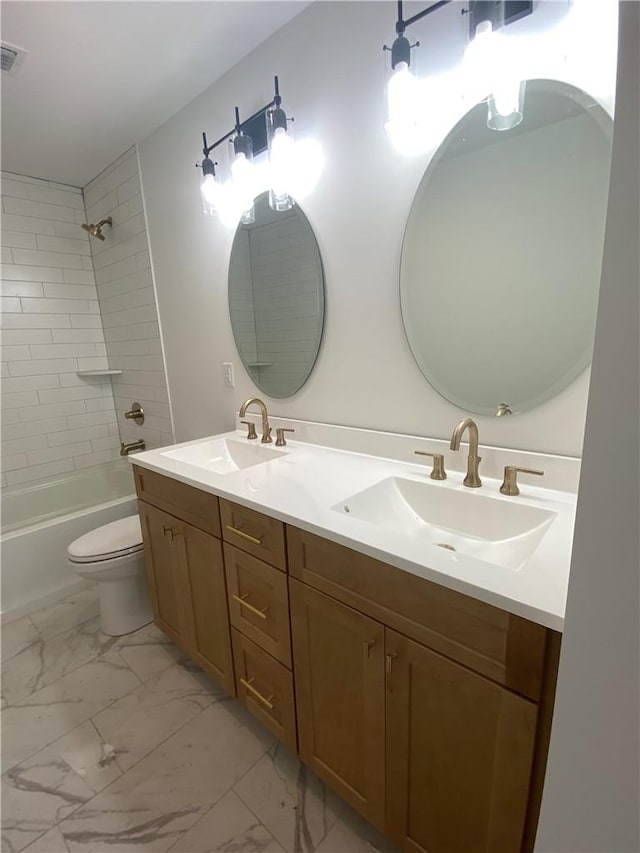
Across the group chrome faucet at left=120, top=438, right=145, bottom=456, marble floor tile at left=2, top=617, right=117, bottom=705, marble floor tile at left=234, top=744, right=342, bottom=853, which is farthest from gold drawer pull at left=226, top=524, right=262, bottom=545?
chrome faucet at left=120, top=438, right=145, bottom=456

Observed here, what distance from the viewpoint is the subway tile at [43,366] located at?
8.41 ft

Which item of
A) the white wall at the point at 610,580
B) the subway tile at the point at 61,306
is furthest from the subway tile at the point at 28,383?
the white wall at the point at 610,580

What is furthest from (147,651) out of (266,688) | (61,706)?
(266,688)

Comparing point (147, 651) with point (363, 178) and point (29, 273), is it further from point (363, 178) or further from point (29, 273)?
point (29, 273)

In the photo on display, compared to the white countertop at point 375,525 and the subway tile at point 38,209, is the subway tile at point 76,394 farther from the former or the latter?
the white countertop at point 375,525

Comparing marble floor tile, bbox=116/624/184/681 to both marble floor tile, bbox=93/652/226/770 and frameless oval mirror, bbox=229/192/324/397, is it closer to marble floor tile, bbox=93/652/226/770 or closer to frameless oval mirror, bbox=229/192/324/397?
marble floor tile, bbox=93/652/226/770

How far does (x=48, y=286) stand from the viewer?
265 cm

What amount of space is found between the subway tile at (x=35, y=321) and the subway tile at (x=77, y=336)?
0.13ft

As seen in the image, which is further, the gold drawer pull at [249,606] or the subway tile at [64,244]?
the subway tile at [64,244]

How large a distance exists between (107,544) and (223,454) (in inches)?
27.9

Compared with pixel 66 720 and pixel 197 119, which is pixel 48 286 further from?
pixel 66 720

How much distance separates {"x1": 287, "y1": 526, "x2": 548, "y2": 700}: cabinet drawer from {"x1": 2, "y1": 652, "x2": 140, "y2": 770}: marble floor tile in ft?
3.93

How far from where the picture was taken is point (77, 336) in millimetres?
2799

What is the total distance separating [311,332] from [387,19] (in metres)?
0.93
